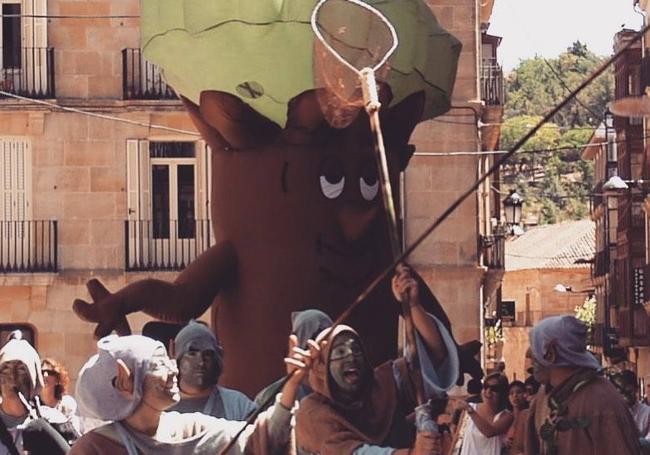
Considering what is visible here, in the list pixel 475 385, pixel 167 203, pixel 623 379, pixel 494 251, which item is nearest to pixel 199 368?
pixel 475 385

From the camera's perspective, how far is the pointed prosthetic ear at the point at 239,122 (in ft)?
39.1

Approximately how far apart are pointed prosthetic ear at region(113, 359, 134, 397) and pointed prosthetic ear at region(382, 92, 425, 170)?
4869 millimetres

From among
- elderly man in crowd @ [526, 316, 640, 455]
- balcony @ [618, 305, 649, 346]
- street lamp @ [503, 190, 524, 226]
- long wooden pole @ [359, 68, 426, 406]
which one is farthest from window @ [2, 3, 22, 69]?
elderly man in crowd @ [526, 316, 640, 455]

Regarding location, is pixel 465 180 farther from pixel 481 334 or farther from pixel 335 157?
pixel 335 157

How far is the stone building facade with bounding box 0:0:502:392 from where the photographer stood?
27078 mm

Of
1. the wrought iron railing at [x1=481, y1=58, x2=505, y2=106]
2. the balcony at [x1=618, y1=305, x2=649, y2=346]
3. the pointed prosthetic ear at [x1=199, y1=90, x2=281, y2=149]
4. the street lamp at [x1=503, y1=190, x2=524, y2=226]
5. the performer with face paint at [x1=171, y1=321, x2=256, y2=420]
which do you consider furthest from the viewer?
the balcony at [x1=618, y1=305, x2=649, y2=346]

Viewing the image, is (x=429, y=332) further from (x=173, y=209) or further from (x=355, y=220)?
(x=173, y=209)

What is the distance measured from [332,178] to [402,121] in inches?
18.9

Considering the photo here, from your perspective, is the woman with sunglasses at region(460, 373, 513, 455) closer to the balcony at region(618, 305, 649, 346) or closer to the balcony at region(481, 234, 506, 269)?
the balcony at region(481, 234, 506, 269)

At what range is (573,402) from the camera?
344 inches

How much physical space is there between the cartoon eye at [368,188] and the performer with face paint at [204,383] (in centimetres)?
196

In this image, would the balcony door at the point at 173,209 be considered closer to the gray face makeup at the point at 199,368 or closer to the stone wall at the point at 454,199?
the stone wall at the point at 454,199

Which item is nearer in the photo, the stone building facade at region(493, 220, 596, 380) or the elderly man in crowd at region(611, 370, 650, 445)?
the elderly man in crowd at region(611, 370, 650, 445)

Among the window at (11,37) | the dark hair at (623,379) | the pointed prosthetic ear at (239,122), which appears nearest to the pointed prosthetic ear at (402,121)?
the pointed prosthetic ear at (239,122)
